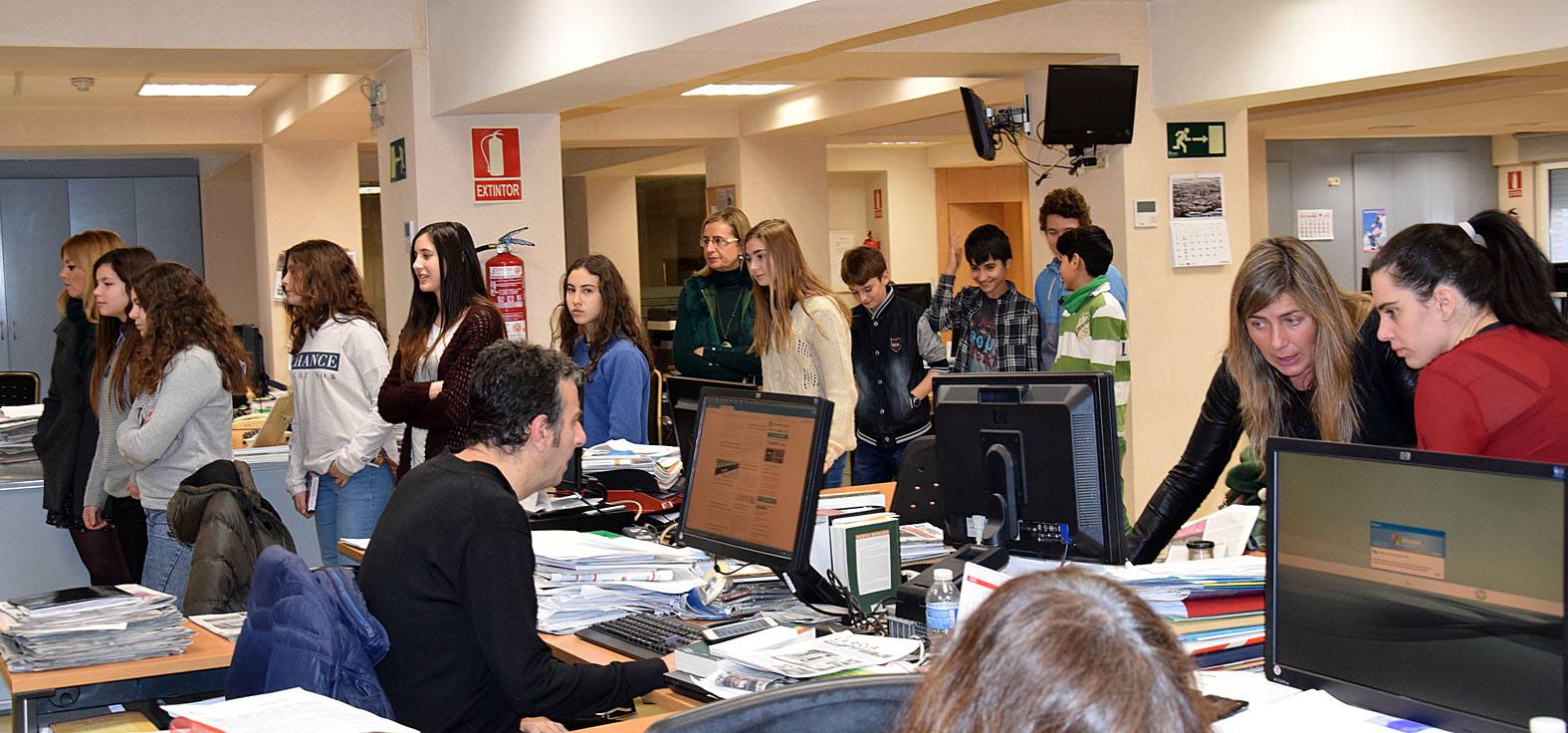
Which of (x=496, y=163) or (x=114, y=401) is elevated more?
(x=496, y=163)

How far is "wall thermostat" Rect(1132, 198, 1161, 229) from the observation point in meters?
6.94

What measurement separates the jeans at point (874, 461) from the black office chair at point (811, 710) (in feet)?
13.8

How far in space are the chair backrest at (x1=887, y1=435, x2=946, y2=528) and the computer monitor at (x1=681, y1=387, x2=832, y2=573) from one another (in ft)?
2.61

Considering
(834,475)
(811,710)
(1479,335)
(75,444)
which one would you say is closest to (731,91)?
(834,475)

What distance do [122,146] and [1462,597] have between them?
10748 mm

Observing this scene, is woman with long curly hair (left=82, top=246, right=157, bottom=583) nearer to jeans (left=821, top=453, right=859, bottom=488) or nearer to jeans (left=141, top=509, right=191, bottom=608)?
jeans (left=141, top=509, right=191, bottom=608)

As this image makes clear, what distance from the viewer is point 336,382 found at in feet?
15.6

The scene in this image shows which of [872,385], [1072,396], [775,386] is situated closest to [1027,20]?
[872,385]

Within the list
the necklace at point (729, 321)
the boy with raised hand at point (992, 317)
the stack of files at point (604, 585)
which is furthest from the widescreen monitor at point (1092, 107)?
the stack of files at point (604, 585)

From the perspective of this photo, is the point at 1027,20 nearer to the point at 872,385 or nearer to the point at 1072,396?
the point at 872,385

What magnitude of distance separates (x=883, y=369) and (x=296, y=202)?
21.5 feet

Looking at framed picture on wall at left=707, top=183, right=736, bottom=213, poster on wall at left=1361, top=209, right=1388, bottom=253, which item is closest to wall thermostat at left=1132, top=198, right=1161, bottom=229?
framed picture on wall at left=707, top=183, right=736, bottom=213

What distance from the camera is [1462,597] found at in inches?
71.5

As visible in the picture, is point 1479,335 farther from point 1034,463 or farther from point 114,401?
point 114,401
